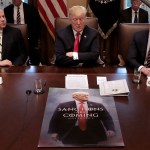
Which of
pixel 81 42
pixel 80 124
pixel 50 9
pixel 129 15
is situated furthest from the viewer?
pixel 50 9

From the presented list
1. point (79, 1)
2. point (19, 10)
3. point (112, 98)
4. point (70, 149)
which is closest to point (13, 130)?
point (70, 149)

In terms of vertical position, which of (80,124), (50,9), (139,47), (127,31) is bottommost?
(80,124)

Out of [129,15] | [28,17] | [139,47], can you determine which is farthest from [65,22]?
[129,15]

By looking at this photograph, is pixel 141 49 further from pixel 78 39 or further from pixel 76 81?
pixel 76 81

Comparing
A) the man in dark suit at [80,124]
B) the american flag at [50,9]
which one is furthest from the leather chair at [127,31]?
the american flag at [50,9]

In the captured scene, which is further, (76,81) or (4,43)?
(4,43)

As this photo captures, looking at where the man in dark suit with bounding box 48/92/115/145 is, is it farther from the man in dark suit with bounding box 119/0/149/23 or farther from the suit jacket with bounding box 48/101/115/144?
the man in dark suit with bounding box 119/0/149/23

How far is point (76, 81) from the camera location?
6.47ft

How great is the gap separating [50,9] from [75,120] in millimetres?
3262

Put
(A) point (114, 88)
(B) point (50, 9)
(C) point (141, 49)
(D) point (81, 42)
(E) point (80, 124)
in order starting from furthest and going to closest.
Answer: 1. (B) point (50, 9)
2. (D) point (81, 42)
3. (C) point (141, 49)
4. (A) point (114, 88)
5. (E) point (80, 124)

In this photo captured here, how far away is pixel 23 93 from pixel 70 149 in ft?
2.26

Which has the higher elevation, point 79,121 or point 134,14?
point 134,14

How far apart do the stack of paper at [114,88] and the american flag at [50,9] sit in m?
2.74

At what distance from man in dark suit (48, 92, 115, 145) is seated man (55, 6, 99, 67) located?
107 centimetres
